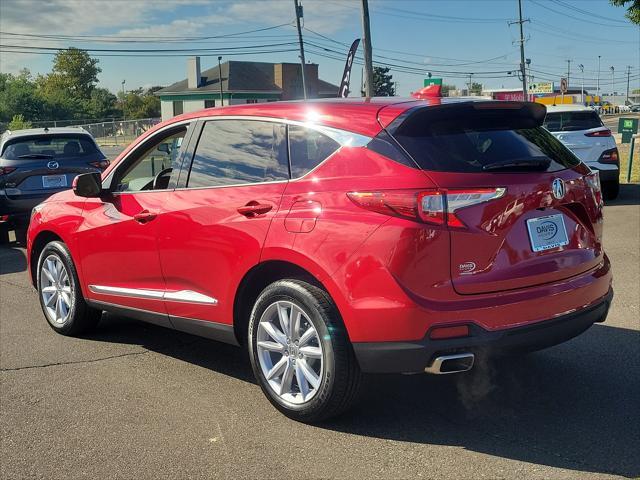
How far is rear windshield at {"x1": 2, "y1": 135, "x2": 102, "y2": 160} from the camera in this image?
33.0 feet

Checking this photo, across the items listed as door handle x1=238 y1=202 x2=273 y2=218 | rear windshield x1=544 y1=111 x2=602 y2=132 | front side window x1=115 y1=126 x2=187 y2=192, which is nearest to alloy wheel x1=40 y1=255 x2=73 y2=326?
front side window x1=115 y1=126 x2=187 y2=192

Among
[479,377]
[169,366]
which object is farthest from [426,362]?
[169,366]

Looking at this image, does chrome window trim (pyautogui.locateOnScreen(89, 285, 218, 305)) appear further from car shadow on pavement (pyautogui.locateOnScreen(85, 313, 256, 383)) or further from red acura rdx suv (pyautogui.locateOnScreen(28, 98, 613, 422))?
car shadow on pavement (pyautogui.locateOnScreen(85, 313, 256, 383))

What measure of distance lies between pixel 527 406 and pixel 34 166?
8.38 meters

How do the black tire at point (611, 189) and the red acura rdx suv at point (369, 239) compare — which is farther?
the black tire at point (611, 189)

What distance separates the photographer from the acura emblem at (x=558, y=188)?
Result: 3.56m

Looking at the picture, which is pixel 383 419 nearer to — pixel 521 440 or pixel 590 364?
pixel 521 440

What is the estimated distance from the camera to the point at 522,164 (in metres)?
3.52

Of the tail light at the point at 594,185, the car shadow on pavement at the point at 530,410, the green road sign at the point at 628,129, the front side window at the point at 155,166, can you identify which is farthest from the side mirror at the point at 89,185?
the green road sign at the point at 628,129

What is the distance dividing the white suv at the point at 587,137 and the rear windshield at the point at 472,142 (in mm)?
8783

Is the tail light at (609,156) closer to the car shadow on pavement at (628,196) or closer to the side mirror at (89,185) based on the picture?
the car shadow on pavement at (628,196)

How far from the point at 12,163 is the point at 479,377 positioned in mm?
8071

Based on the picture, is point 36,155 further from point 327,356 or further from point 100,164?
point 327,356

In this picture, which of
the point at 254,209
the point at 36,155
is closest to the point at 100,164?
the point at 36,155
